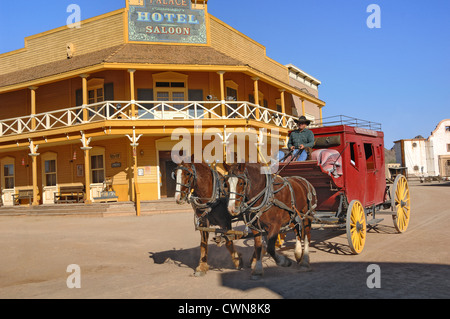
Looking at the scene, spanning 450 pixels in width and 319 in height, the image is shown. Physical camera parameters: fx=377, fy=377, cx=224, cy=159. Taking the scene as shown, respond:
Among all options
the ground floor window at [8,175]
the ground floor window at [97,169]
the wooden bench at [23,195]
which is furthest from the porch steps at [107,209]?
the ground floor window at [8,175]

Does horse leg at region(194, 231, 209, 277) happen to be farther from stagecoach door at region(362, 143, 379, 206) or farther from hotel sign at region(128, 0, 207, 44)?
hotel sign at region(128, 0, 207, 44)

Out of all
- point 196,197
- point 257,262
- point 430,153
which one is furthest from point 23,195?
point 430,153

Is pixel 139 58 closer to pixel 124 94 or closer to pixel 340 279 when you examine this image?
pixel 124 94

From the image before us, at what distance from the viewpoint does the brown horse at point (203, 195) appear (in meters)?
6.11

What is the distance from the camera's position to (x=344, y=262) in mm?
6723

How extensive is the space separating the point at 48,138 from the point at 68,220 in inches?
241

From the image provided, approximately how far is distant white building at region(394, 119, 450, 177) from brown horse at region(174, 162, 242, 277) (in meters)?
49.9

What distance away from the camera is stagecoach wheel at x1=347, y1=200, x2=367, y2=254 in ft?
23.0

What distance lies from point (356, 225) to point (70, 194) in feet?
52.0

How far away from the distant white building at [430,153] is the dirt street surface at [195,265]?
42879mm

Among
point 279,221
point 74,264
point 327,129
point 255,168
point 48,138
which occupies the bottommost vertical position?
point 74,264

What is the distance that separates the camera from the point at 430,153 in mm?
49656
